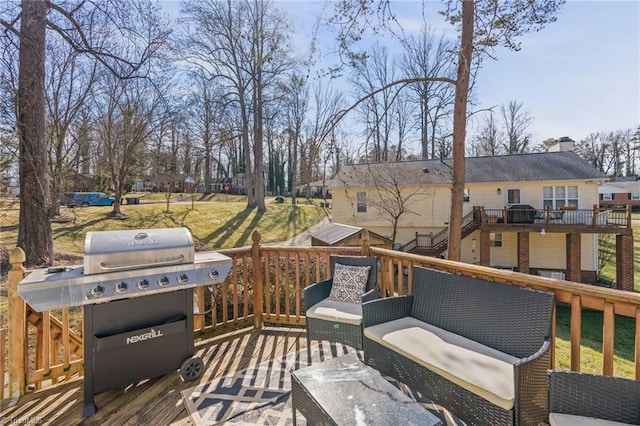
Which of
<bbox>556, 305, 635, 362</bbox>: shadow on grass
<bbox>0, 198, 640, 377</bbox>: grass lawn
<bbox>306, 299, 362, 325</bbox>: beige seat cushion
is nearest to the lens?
<bbox>306, 299, 362, 325</bbox>: beige seat cushion

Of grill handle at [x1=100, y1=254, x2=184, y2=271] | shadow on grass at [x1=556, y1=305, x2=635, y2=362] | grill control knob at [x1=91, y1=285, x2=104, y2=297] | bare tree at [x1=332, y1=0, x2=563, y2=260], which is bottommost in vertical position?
shadow on grass at [x1=556, y1=305, x2=635, y2=362]

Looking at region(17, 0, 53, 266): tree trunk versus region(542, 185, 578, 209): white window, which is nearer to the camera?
region(17, 0, 53, 266): tree trunk

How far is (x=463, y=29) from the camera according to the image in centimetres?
442

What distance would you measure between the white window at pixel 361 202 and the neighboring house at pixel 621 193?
2895cm

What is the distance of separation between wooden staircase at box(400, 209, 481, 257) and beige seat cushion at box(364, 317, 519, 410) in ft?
37.7

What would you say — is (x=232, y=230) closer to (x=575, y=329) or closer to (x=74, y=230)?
(x=74, y=230)

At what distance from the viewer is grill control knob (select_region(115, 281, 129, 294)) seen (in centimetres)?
241

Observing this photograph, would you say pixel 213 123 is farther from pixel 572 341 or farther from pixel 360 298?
pixel 572 341

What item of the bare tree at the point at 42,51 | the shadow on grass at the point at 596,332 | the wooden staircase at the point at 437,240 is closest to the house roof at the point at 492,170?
the wooden staircase at the point at 437,240

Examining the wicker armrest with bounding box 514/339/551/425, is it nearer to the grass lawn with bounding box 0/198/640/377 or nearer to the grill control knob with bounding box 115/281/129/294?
the grill control knob with bounding box 115/281/129/294

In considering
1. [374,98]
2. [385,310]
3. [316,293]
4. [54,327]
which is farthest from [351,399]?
[374,98]

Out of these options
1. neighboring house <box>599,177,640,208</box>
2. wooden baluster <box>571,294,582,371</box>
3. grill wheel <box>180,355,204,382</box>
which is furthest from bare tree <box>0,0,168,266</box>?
neighboring house <box>599,177,640,208</box>

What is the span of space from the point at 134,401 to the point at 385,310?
7.44 feet

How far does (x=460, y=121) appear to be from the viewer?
4.59 m
